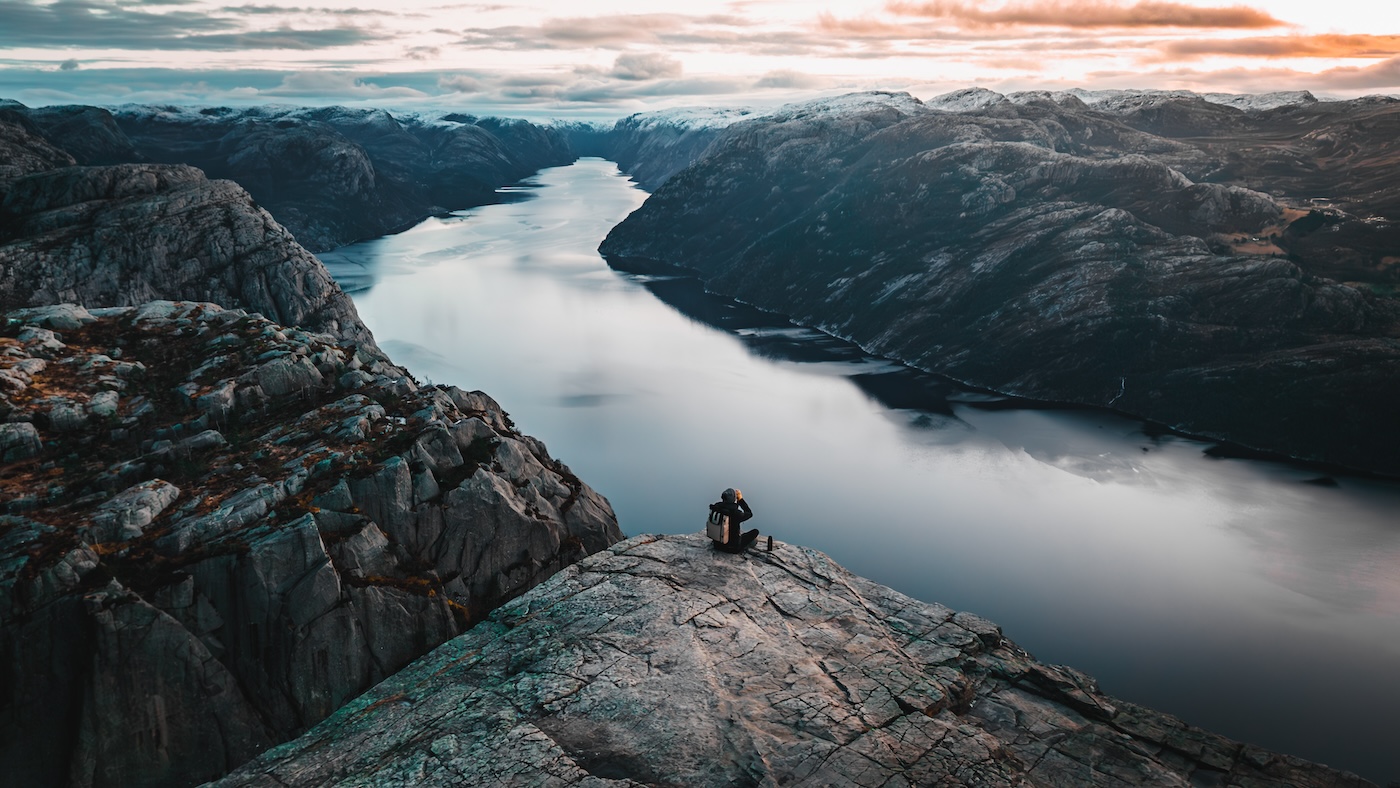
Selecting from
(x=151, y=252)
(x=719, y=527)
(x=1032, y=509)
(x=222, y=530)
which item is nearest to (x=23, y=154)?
(x=151, y=252)

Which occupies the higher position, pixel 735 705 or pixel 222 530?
pixel 222 530

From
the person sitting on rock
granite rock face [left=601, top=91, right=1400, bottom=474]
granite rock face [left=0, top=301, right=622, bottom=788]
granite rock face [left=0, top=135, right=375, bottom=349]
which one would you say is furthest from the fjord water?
granite rock face [left=0, top=301, right=622, bottom=788]

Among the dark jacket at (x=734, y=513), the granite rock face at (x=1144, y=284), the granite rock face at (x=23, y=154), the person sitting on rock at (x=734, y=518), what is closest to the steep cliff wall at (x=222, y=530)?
the person sitting on rock at (x=734, y=518)

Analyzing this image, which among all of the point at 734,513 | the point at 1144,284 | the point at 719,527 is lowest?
the point at 1144,284

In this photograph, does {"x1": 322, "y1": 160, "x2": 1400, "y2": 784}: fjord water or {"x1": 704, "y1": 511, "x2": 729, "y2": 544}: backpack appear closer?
{"x1": 704, "y1": 511, "x2": 729, "y2": 544}: backpack

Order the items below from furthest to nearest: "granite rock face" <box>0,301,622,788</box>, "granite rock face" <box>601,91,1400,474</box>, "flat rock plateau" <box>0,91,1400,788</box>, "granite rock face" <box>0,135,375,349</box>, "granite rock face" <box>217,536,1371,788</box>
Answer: "granite rock face" <box>601,91,1400,474</box> → "granite rock face" <box>0,135,375,349</box> → "granite rock face" <box>0,301,622,788</box> → "flat rock plateau" <box>0,91,1400,788</box> → "granite rock face" <box>217,536,1371,788</box>

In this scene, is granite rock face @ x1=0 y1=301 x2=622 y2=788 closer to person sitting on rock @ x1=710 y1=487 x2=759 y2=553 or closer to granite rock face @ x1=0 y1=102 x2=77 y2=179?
person sitting on rock @ x1=710 y1=487 x2=759 y2=553

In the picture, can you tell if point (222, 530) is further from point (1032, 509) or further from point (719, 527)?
point (1032, 509)
